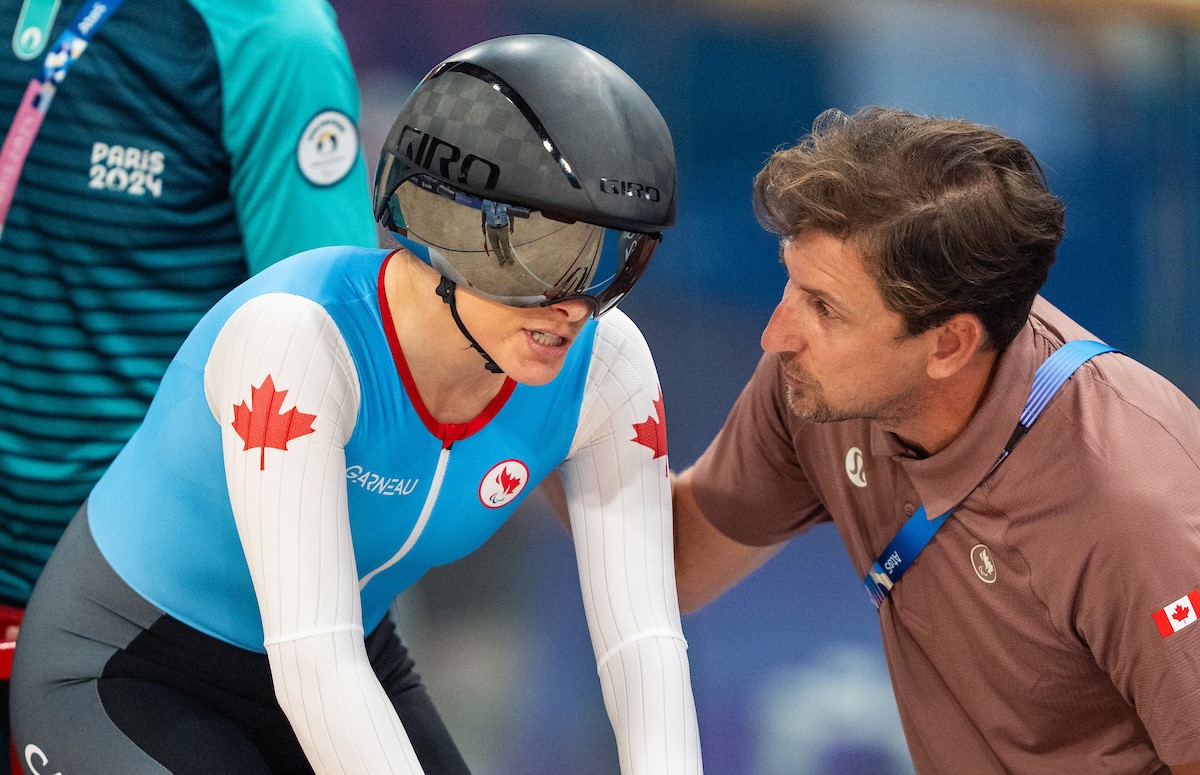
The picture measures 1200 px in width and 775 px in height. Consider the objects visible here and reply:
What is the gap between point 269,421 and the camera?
147 cm

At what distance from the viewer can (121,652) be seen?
1654 millimetres

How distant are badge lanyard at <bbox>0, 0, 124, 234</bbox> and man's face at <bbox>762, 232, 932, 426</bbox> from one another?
1.09 meters

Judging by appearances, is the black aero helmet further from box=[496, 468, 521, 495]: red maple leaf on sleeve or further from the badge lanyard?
the badge lanyard

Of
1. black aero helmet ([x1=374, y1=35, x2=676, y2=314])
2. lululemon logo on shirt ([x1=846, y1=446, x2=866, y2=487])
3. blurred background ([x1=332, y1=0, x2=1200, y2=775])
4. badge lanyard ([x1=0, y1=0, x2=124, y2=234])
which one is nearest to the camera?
black aero helmet ([x1=374, y1=35, x2=676, y2=314])

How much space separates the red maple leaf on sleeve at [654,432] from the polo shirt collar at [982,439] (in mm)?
477

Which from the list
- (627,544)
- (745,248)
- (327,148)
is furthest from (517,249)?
(745,248)

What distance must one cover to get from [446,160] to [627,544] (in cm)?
57

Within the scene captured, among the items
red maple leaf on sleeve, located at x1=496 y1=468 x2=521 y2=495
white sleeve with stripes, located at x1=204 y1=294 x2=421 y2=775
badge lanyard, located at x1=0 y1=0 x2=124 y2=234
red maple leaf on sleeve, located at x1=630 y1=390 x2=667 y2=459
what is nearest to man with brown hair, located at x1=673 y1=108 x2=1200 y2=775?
red maple leaf on sleeve, located at x1=630 y1=390 x2=667 y2=459

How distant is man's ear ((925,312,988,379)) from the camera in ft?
6.61

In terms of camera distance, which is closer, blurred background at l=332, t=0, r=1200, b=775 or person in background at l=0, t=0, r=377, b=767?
person in background at l=0, t=0, r=377, b=767

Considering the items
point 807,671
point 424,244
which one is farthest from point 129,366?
point 807,671

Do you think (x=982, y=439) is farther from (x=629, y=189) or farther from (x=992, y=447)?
(x=629, y=189)

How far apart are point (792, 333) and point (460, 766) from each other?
0.81 meters

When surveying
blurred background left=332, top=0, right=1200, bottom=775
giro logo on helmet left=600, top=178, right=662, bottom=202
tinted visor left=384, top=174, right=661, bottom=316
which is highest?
giro logo on helmet left=600, top=178, right=662, bottom=202
